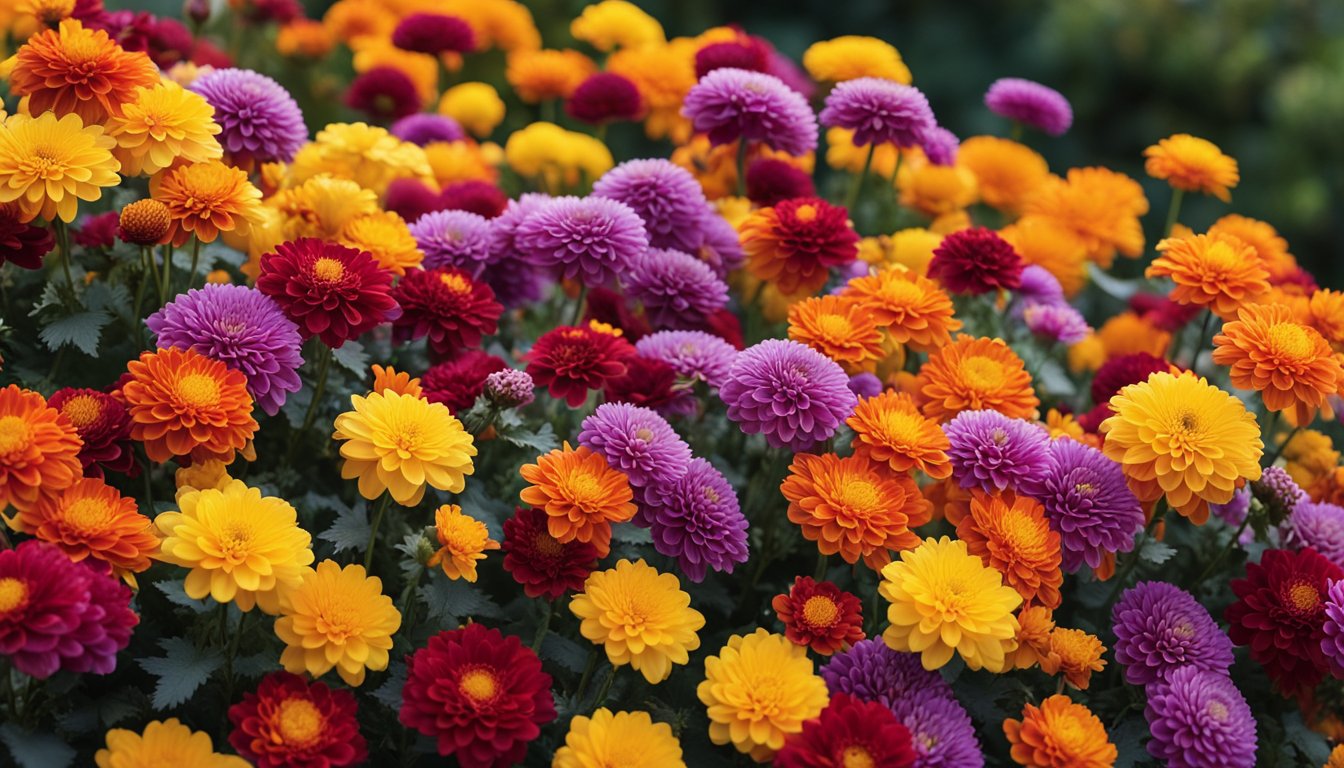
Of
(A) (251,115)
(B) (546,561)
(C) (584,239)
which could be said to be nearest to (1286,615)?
(B) (546,561)

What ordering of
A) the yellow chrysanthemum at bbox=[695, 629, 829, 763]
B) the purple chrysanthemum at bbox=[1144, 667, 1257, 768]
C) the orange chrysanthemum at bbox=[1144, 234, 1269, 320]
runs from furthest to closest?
the orange chrysanthemum at bbox=[1144, 234, 1269, 320] < the purple chrysanthemum at bbox=[1144, 667, 1257, 768] < the yellow chrysanthemum at bbox=[695, 629, 829, 763]

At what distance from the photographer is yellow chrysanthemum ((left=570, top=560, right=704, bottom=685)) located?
1.48m

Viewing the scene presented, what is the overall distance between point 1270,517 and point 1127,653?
0.34 metres

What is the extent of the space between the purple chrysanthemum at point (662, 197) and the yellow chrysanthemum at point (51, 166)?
79 cm

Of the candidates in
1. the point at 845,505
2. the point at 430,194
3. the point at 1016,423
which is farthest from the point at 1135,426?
the point at 430,194

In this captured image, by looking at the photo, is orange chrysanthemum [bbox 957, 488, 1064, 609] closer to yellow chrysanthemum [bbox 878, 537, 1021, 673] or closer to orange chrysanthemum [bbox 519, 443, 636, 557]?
yellow chrysanthemum [bbox 878, 537, 1021, 673]

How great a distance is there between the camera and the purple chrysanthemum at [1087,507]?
5.39 feet

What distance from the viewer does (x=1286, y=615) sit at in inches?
65.5

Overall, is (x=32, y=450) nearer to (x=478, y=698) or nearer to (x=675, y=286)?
(x=478, y=698)

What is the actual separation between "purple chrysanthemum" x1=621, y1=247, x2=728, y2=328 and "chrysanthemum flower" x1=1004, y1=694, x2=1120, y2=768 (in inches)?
32.4

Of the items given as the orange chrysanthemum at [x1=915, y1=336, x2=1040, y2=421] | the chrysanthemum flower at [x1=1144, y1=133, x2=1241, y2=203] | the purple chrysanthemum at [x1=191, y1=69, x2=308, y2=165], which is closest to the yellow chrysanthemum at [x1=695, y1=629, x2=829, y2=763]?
the orange chrysanthemum at [x1=915, y1=336, x2=1040, y2=421]

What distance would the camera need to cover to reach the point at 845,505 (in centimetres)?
157

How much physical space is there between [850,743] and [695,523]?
1.13ft

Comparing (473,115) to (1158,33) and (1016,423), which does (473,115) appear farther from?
(1158,33)
